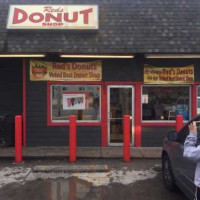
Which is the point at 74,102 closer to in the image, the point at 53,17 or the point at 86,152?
the point at 86,152

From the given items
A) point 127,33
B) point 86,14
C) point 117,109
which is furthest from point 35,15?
point 117,109

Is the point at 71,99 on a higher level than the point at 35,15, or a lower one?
lower

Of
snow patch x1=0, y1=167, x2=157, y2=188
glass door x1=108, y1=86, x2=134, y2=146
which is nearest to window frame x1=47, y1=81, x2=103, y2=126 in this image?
glass door x1=108, y1=86, x2=134, y2=146

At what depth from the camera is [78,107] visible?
1045 cm

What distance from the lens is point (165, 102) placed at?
10609 millimetres

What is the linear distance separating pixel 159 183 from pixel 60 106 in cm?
487

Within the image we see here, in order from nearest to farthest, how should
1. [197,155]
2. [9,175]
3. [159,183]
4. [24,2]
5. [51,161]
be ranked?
[197,155] → [159,183] → [9,175] → [51,161] → [24,2]

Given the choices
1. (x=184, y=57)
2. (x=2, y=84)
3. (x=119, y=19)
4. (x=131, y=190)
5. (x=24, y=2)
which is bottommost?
(x=131, y=190)

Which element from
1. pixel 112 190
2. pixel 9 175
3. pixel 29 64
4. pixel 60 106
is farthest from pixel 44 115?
pixel 112 190

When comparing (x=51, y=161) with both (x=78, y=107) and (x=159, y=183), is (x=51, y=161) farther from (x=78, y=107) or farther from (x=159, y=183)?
(x=159, y=183)

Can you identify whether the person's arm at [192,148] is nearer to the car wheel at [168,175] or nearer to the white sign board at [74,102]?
the car wheel at [168,175]

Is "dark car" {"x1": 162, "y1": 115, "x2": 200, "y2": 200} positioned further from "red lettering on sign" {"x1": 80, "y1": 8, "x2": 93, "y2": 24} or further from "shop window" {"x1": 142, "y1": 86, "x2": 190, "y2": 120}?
"red lettering on sign" {"x1": 80, "y1": 8, "x2": 93, "y2": 24}

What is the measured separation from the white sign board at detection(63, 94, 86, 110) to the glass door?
0.89 metres

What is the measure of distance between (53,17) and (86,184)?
5.87 meters
